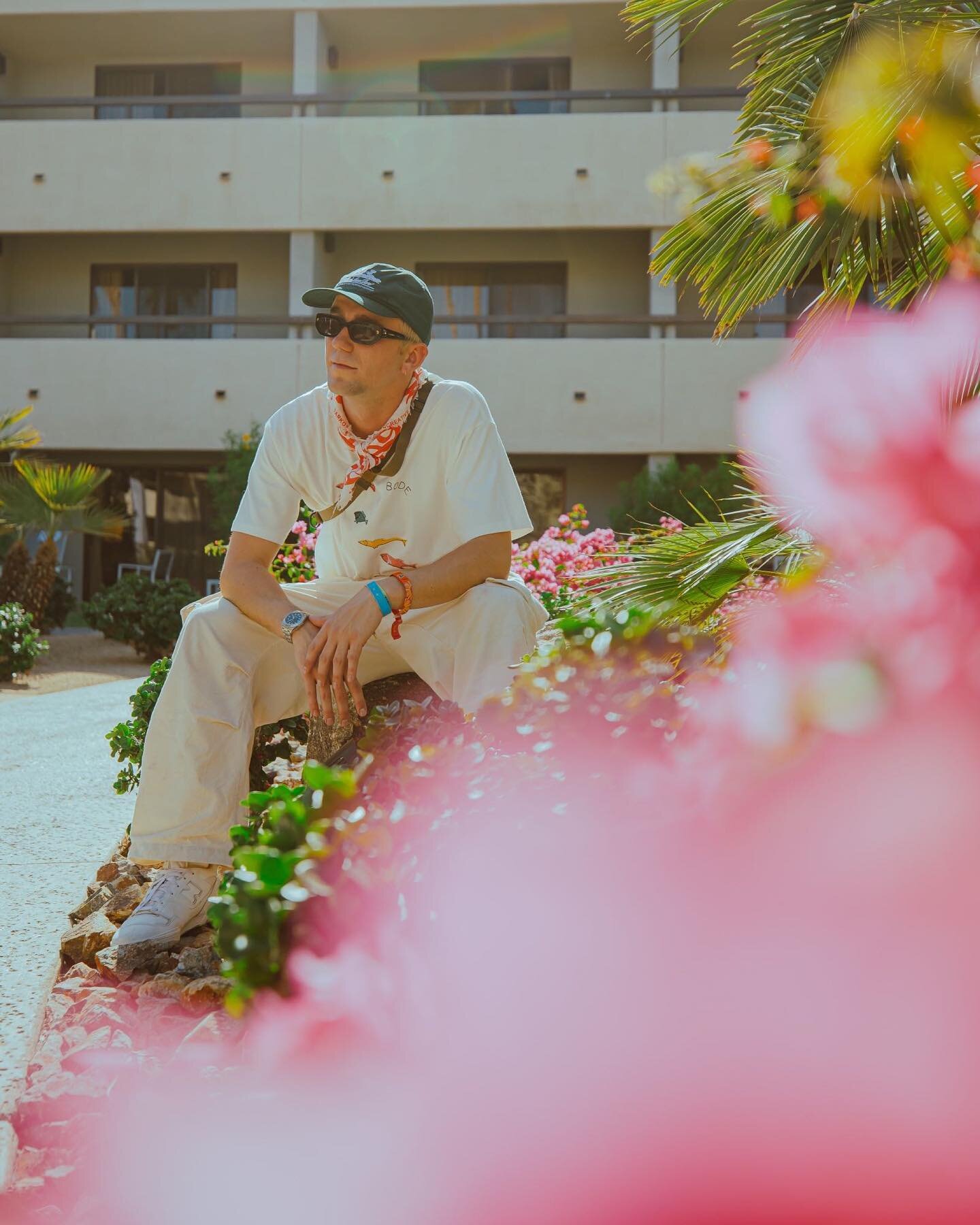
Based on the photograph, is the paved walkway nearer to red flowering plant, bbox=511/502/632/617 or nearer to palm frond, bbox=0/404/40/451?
red flowering plant, bbox=511/502/632/617

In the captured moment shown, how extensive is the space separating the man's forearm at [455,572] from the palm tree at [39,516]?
1064cm

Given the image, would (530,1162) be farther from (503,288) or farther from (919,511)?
(503,288)

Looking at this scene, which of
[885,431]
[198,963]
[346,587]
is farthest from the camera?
[346,587]

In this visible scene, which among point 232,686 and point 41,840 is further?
point 41,840

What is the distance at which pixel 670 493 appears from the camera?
1481 cm

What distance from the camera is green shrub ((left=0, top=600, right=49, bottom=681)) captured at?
32.1ft

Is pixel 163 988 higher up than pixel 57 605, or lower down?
higher up

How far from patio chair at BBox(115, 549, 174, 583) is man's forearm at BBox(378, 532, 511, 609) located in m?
14.7

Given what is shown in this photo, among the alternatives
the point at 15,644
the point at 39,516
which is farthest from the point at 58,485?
the point at 15,644

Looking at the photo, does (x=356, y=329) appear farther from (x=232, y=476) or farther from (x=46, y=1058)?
(x=232, y=476)

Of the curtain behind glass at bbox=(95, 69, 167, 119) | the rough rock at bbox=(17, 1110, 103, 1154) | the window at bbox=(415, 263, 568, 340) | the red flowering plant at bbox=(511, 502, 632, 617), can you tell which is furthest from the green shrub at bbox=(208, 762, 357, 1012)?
the curtain behind glass at bbox=(95, 69, 167, 119)

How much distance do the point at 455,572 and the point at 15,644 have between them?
8193 mm

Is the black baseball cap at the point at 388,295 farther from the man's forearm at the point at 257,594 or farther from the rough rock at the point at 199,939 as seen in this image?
the rough rock at the point at 199,939

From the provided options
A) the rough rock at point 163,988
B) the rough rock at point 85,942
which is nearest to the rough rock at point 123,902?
the rough rock at point 85,942
